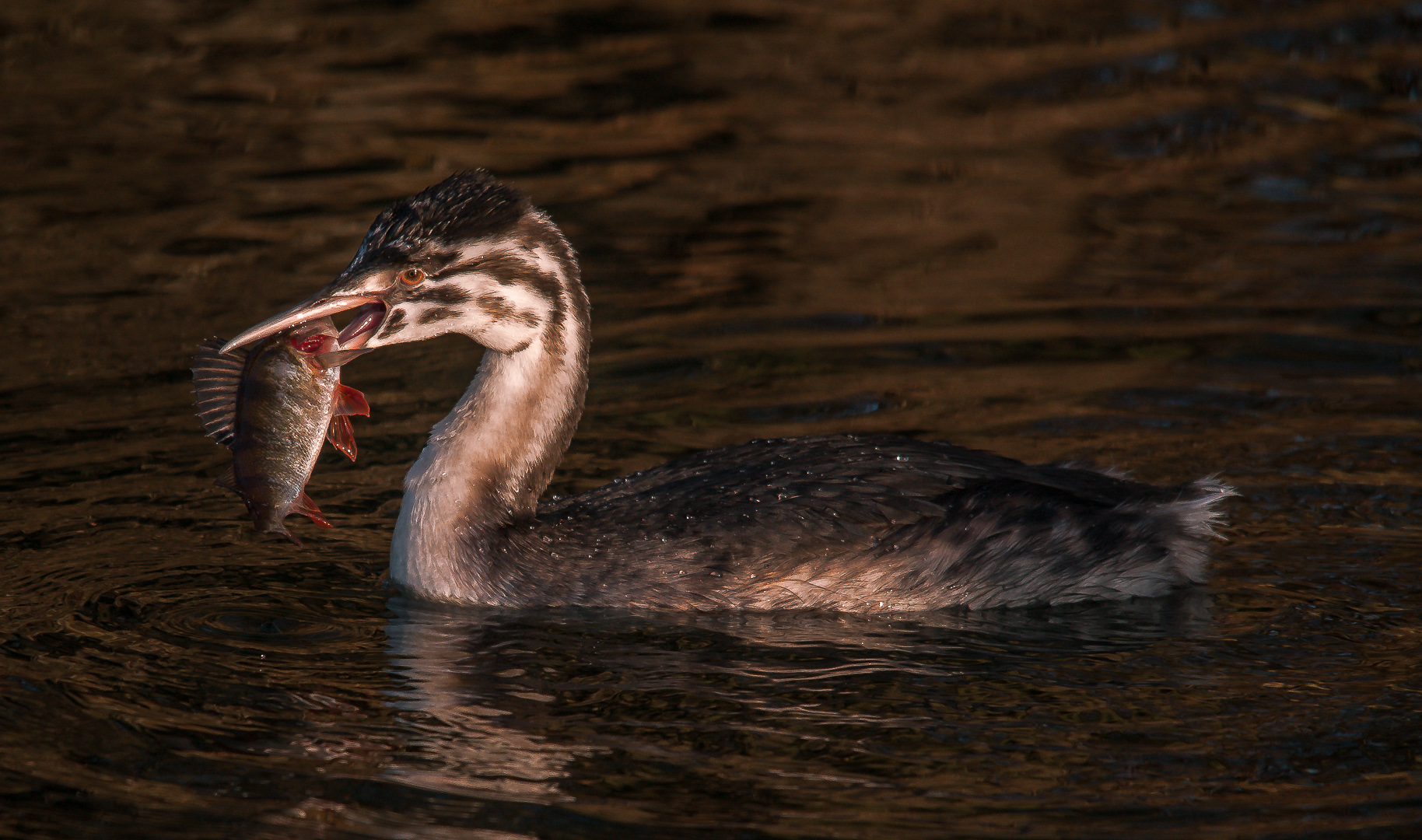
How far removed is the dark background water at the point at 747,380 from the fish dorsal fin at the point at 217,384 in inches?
36.5

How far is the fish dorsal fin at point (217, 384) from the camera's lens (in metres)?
7.53

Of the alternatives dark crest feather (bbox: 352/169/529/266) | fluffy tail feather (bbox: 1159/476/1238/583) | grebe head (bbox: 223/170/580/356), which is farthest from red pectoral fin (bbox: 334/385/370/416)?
fluffy tail feather (bbox: 1159/476/1238/583)

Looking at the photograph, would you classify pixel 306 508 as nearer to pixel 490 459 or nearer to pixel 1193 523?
pixel 490 459

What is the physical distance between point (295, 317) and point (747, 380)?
14.3ft

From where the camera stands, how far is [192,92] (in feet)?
60.8

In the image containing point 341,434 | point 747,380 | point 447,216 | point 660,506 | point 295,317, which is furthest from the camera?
point 747,380

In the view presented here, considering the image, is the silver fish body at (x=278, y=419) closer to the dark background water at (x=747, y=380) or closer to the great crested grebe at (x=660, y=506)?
the great crested grebe at (x=660, y=506)

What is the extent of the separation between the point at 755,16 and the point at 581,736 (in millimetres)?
14965

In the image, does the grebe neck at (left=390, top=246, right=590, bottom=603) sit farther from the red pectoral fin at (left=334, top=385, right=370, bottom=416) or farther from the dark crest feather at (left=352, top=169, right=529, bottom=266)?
the red pectoral fin at (left=334, top=385, right=370, bottom=416)

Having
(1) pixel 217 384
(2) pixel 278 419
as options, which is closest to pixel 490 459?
(2) pixel 278 419

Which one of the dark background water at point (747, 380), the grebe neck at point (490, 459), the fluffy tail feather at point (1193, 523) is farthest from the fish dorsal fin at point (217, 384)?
the fluffy tail feather at point (1193, 523)

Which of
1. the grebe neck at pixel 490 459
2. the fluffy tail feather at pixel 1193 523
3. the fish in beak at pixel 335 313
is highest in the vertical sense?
the fish in beak at pixel 335 313

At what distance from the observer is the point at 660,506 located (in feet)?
27.1

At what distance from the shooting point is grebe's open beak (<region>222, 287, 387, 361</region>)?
7.26m
